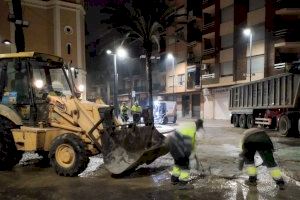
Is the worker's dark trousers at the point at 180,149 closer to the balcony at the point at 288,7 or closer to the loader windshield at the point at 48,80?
the loader windshield at the point at 48,80

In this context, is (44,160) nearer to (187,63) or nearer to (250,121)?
(250,121)

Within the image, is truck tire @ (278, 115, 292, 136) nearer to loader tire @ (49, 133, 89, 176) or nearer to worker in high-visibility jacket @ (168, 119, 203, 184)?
worker in high-visibility jacket @ (168, 119, 203, 184)

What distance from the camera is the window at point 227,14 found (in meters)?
38.3

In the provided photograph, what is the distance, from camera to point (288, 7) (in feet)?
104

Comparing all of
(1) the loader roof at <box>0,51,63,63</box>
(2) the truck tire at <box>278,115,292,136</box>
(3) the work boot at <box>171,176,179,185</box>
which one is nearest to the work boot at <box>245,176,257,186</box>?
(3) the work boot at <box>171,176,179,185</box>

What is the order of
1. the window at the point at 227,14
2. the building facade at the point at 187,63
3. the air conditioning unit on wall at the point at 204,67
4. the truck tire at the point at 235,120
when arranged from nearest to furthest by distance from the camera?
the truck tire at the point at 235,120 → the window at the point at 227,14 → the air conditioning unit on wall at the point at 204,67 → the building facade at the point at 187,63

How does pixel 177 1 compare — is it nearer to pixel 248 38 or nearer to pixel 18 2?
pixel 248 38

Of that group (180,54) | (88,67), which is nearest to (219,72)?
(180,54)

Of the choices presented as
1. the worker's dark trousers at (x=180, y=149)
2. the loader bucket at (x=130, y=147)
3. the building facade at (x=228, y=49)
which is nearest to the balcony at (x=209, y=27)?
the building facade at (x=228, y=49)

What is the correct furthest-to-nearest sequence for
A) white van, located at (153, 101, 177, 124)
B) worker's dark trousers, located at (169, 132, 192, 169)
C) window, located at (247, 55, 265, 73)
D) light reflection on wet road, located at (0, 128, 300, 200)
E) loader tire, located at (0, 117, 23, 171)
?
window, located at (247, 55, 265, 73), white van, located at (153, 101, 177, 124), loader tire, located at (0, 117, 23, 171), worker's dark trousers, located at (169, 132, 192, 169), light reflection on wet road, located at (0, 128, 300, 200)

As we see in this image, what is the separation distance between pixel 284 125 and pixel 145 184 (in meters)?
12.7

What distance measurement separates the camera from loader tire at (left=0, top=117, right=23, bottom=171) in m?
8.69

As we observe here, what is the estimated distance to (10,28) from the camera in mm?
38219

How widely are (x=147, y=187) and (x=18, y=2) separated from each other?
11.1m
